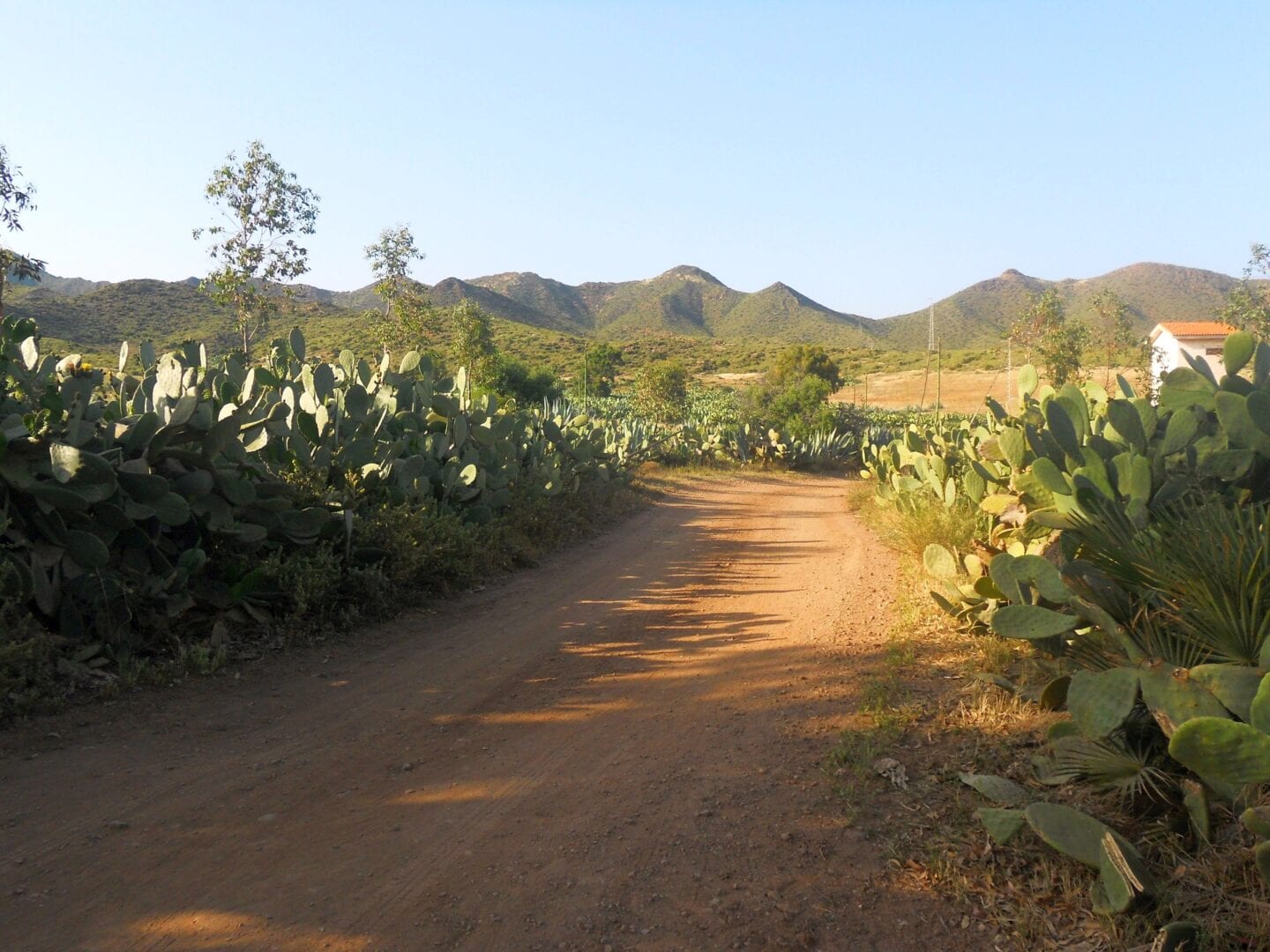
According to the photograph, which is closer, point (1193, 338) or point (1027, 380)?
point (1027, 380)

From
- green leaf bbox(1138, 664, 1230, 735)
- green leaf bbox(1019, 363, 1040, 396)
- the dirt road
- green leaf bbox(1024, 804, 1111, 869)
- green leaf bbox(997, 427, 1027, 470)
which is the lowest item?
the dirt road

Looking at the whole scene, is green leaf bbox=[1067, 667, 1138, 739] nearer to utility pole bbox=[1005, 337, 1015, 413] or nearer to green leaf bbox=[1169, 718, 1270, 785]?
green leaf bbox=[1169, 718, 1270, 785]

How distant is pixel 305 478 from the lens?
712cm

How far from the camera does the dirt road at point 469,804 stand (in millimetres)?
2980

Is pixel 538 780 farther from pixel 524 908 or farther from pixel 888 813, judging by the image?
pixel 888 813

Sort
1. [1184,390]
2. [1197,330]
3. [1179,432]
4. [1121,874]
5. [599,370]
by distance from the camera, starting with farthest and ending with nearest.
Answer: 1. [1197,330]
2. [599,370]
3. [1184,390]
4. [1179,432]
5. [1121,874]

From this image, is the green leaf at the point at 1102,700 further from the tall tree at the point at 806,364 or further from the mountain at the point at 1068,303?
the mountain at the point at 1068,303

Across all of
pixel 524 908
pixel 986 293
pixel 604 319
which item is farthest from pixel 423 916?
pixel 986 293

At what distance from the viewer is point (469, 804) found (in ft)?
12.6

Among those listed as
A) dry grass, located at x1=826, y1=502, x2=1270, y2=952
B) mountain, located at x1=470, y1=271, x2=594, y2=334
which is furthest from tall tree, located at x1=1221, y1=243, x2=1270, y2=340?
mountain, located at x1=470, y1=271, x2=594, y2=334

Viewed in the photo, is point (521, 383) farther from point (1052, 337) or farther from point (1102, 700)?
point (1052, 337)

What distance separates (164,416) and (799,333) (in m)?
82.1

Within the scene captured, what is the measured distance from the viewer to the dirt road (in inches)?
117

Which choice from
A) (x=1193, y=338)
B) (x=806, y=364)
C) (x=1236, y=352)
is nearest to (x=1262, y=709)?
(x=1236, y=352)
